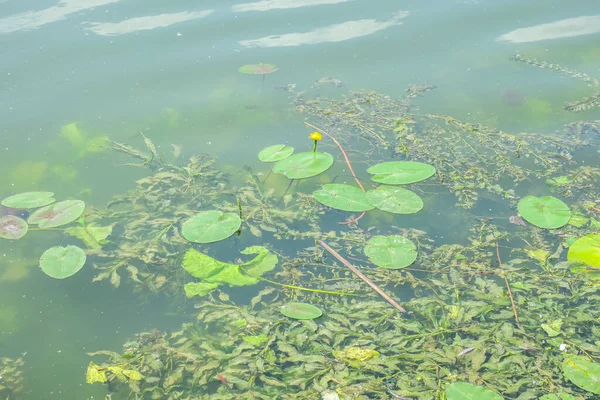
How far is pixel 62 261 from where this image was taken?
2.94 m

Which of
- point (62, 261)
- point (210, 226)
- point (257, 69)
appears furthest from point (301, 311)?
point (257, 69)

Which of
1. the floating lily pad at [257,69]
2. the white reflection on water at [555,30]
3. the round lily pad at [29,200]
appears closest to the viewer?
the round lily pad at [29,200]

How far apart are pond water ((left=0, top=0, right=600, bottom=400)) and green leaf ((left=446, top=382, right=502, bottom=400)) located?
6 centimetres


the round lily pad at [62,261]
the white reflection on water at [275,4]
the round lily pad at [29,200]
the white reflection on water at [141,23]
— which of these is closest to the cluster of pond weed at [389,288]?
the round lily pad at [62,261]

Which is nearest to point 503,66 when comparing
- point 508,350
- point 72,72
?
point 508,350

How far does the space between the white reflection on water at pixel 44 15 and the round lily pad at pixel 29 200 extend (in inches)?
91.9

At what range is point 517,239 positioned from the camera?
3.01 m

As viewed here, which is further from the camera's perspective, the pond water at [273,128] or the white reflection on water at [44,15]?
the white reflection on water at [44,15]

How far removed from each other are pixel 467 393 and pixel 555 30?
Answer: 3.97 metres

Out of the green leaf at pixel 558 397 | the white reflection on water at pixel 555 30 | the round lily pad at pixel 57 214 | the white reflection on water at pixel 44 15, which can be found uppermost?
the white reflection on water at pixel 44 15

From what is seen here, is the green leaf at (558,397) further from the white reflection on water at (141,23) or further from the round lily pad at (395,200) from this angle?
the white reflection on water at (141,23)

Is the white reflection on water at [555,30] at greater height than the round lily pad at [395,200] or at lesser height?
greater

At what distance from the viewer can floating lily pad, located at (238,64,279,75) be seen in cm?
432

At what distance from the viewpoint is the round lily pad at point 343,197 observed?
120 inches
